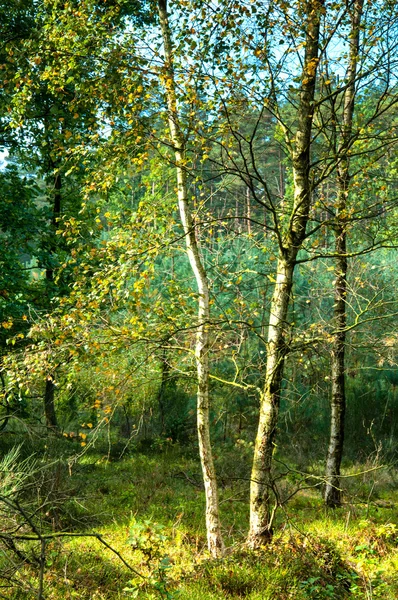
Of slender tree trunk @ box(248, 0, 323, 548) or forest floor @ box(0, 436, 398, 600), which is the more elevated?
slender tree trunk @ box(248, 0, 323, 548)

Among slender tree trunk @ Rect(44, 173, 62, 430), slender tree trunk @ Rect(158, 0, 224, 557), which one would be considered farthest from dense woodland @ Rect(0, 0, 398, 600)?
slender tree trunk @ Rect(44, 173, 62, 430)

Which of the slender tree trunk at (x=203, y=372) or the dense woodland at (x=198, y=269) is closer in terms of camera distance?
the dense woodland at (x=198, y=269)

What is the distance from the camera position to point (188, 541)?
7.89m

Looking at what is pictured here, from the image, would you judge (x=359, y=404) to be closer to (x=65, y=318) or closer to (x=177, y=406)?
(x=177, y=406)

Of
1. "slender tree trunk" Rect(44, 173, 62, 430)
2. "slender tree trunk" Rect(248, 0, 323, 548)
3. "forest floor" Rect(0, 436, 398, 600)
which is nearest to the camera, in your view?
"forest floor" Rect(0, 436, 398, 600)

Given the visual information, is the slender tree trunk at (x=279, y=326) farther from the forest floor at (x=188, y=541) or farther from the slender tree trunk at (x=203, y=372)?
the slender tree trunk at (x=203, y=372)

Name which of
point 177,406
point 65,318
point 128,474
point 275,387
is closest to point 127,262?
point 65,318

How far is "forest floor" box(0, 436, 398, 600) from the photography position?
215 inches

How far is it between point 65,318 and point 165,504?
16.5 feet

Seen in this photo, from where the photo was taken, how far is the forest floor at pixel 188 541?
17.9 feet

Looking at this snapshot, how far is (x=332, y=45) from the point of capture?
20.4 ft

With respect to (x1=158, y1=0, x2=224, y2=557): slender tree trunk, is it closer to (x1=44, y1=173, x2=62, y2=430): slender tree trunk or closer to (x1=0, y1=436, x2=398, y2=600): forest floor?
(x1=0, y1=436, x2=398, y2=600): forest floor

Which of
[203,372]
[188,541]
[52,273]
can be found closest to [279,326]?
[203,372]

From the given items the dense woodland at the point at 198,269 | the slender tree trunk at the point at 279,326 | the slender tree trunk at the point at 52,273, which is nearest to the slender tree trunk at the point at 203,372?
the dense woodland at the point at 198,269
